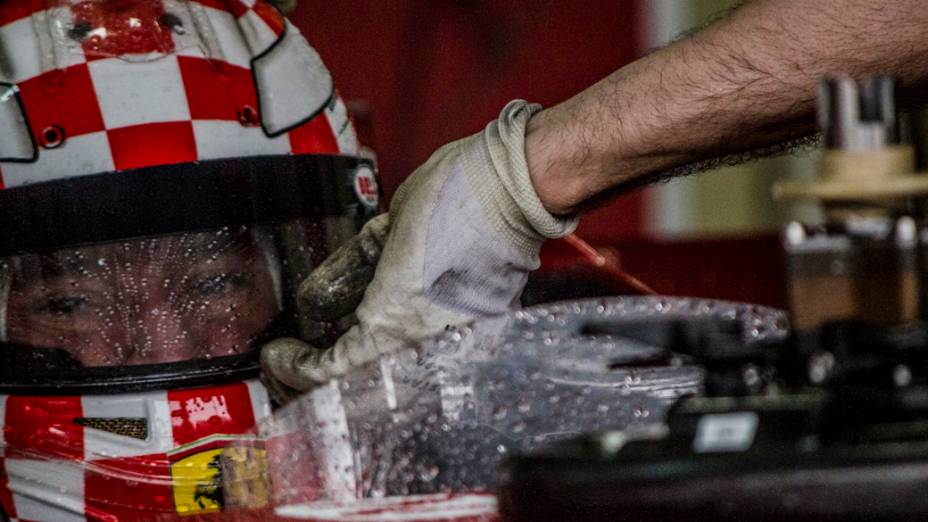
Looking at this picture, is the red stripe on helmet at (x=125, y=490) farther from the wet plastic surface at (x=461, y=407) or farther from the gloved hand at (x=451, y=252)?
the wet plastic surface at (x=461, y=407)

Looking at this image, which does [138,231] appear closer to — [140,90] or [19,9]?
[140,90]

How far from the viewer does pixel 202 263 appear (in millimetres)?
1312

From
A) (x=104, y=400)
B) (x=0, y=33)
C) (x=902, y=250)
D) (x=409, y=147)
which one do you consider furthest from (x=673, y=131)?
(x=409, y=147)

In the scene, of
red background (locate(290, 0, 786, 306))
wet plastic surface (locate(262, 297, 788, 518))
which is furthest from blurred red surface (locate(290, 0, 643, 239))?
wet plastic surface (locate(262, 297, 788, 518))

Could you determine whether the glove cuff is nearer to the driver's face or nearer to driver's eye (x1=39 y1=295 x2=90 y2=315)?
the driver's face

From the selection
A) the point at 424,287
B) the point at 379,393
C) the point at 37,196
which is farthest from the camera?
the point at 37,196

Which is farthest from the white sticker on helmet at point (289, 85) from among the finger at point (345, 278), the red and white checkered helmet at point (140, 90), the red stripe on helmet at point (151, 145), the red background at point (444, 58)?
the red background at point (444, 58)

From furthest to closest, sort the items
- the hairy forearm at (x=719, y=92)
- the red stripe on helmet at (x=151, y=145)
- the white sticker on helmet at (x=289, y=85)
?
the white sticker on helmet at (x=289, y=85)
the red stripe on helmet at (x=151, y=145)
the hairy forearm at (x=719, y=92)

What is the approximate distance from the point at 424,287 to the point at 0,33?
65 centimetres

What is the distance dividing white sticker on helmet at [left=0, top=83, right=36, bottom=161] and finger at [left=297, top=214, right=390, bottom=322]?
37cm

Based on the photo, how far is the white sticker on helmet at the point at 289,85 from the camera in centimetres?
141

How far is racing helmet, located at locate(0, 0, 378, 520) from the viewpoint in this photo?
4.18ft

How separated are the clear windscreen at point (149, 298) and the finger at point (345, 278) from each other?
0.42ft

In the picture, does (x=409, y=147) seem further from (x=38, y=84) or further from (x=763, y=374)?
(x=763, y=374)
